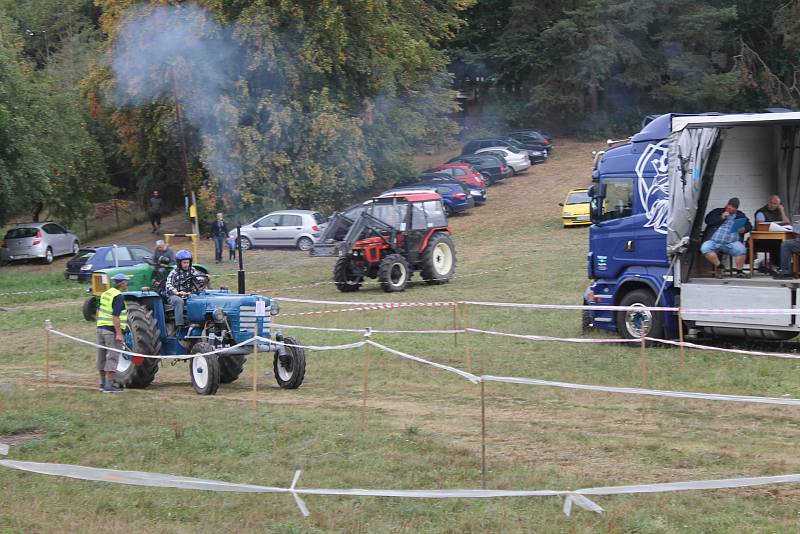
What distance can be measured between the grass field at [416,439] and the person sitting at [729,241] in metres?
1.38

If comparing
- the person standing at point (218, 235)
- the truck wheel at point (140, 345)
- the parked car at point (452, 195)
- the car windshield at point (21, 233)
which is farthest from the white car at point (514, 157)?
the truck wheel at point (140, 345)

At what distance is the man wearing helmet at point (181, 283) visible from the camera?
14.4 metres

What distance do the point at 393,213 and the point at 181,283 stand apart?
11919 mm

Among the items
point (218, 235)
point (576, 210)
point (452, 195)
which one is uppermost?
point (452, 195)

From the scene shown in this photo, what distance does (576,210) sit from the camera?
36938 millimetres

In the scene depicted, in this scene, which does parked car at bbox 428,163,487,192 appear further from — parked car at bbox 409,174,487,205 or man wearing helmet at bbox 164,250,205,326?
man wearing helmet at bbox 164,250,205,326

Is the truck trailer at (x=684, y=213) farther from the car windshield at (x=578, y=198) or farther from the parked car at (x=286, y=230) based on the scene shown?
the parked car at (x=286, y=230)

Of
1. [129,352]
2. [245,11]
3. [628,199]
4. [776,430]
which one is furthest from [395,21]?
[776,430]

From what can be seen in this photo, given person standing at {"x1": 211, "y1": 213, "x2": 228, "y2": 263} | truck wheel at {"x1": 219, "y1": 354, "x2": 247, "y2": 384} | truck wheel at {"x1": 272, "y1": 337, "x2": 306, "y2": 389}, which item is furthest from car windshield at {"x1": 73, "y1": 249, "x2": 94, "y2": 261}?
truck wheel at {"x1": 272, "y1": 337, "x2": 306, "y2": 389}

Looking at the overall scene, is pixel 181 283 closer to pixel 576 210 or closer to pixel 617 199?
pixel 617 199

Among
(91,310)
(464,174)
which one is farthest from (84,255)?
(464,174)

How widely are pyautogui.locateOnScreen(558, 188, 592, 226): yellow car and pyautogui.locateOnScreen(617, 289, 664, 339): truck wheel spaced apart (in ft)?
66.8

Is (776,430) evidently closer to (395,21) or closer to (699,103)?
(395,21)

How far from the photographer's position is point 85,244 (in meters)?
47.1
